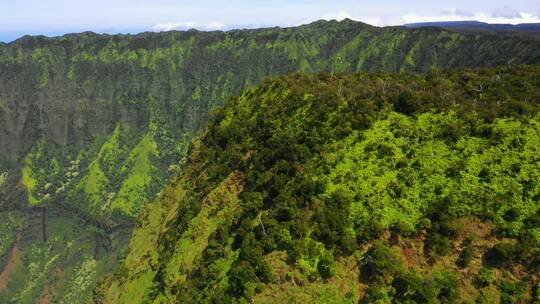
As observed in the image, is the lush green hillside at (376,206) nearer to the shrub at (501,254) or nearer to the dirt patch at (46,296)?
the shrub at (501,254)

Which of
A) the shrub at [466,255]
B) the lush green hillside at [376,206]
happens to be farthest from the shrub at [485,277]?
the shrub at [466,255]

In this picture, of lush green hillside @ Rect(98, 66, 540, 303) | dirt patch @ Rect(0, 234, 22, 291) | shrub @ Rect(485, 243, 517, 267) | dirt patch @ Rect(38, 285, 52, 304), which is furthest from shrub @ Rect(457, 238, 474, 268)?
dirt patch @ Rect(0, 234, 22, 291)

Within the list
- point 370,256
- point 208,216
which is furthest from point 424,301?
point 208,216

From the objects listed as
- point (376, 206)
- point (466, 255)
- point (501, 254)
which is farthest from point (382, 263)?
point (501, 254)

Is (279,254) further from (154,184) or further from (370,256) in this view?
(154,184)

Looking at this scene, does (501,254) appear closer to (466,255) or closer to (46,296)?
(466,255)
